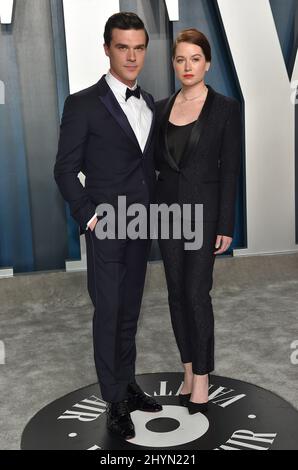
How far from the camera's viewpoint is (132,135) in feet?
7.11

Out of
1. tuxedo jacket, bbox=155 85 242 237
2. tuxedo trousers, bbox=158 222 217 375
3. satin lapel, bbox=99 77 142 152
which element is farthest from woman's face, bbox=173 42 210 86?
tuxedo trousers, bbox=158 222 217 375

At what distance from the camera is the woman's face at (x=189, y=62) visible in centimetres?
216

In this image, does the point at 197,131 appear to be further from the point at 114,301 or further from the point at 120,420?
the point at 120,420

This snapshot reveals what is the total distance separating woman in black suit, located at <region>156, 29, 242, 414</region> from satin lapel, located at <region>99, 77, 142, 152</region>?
0.17 meters

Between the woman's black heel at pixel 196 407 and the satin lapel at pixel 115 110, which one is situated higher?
the satin lapel at pixel 115 110

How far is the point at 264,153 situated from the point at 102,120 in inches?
95.3

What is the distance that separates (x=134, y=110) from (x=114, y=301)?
756mm

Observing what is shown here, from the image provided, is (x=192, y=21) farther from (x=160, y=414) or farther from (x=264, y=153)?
(x=160, y=414)

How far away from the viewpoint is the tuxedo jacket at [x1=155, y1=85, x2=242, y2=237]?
87.4 inches

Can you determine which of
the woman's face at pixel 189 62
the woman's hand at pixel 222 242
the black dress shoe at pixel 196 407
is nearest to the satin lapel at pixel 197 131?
the woman's face at pixel 189 62

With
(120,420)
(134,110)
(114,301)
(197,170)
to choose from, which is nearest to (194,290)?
(114,301)

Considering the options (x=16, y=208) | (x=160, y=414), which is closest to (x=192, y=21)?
(x=16, y=208)

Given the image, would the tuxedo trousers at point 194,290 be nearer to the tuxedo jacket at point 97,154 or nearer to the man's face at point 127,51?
the tuxedo jacket at point 97,154

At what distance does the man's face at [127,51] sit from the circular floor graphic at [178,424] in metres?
1.38
